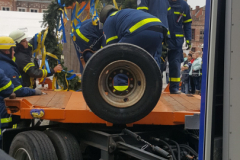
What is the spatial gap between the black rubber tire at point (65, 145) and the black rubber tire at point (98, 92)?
63cm

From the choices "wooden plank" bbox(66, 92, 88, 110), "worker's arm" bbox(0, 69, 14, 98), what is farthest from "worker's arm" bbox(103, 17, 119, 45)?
"worker's arm" bbox(0, 69, 14, 98)

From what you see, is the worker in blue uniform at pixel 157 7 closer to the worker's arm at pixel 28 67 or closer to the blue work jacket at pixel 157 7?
the blue work jacket at pixel 157 7

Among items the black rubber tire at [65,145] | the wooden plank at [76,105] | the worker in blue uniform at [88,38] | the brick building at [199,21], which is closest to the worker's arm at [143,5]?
the brick building at [199,21]

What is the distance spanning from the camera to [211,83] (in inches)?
83.6

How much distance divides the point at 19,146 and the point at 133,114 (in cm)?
151

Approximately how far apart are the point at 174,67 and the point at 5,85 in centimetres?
325

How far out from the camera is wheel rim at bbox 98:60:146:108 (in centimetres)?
334

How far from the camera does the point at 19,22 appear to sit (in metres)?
18.4

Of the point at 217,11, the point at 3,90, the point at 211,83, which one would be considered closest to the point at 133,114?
the point at 211,83

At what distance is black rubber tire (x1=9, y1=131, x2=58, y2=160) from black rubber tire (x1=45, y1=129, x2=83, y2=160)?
3.3 inches

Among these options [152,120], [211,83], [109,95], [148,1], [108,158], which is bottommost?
[108,158]

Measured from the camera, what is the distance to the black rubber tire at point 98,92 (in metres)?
3.27

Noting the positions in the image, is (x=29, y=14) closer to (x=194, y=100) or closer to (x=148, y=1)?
(x=148, y=1)

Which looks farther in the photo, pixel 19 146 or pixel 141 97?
pixel 19 146
